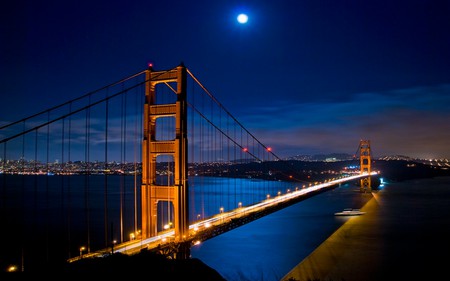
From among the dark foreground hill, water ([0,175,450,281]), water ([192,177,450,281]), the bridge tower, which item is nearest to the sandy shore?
water ([192,177,450,281])

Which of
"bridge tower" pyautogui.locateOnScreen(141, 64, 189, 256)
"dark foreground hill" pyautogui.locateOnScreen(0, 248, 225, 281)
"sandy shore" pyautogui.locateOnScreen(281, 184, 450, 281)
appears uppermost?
"bridge tower" pyautogui.locateOnScreen(141, 64, 189, 256)

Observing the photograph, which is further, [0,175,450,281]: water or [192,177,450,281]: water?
[0,175,450,281]: water

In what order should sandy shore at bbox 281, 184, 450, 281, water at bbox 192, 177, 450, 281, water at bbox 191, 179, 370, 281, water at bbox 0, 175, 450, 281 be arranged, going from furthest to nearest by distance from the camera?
water at bbox 0, 175, 450, 281 → water at bbox 191, 179, 370, 281 → water at bbox 192, 177, 450, 281 → sandy shore at bbox 281, 184, 450, 281

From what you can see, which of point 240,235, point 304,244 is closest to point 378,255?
point 304,244

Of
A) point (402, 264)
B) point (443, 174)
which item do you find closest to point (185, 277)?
point (402, 264)

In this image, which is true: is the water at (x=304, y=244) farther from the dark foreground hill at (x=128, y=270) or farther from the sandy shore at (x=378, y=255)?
the dark foreground hill at (x=128, y=270)

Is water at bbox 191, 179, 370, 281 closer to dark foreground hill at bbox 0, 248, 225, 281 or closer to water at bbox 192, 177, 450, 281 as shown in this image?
water at bbox 192, 177, 450, 281
